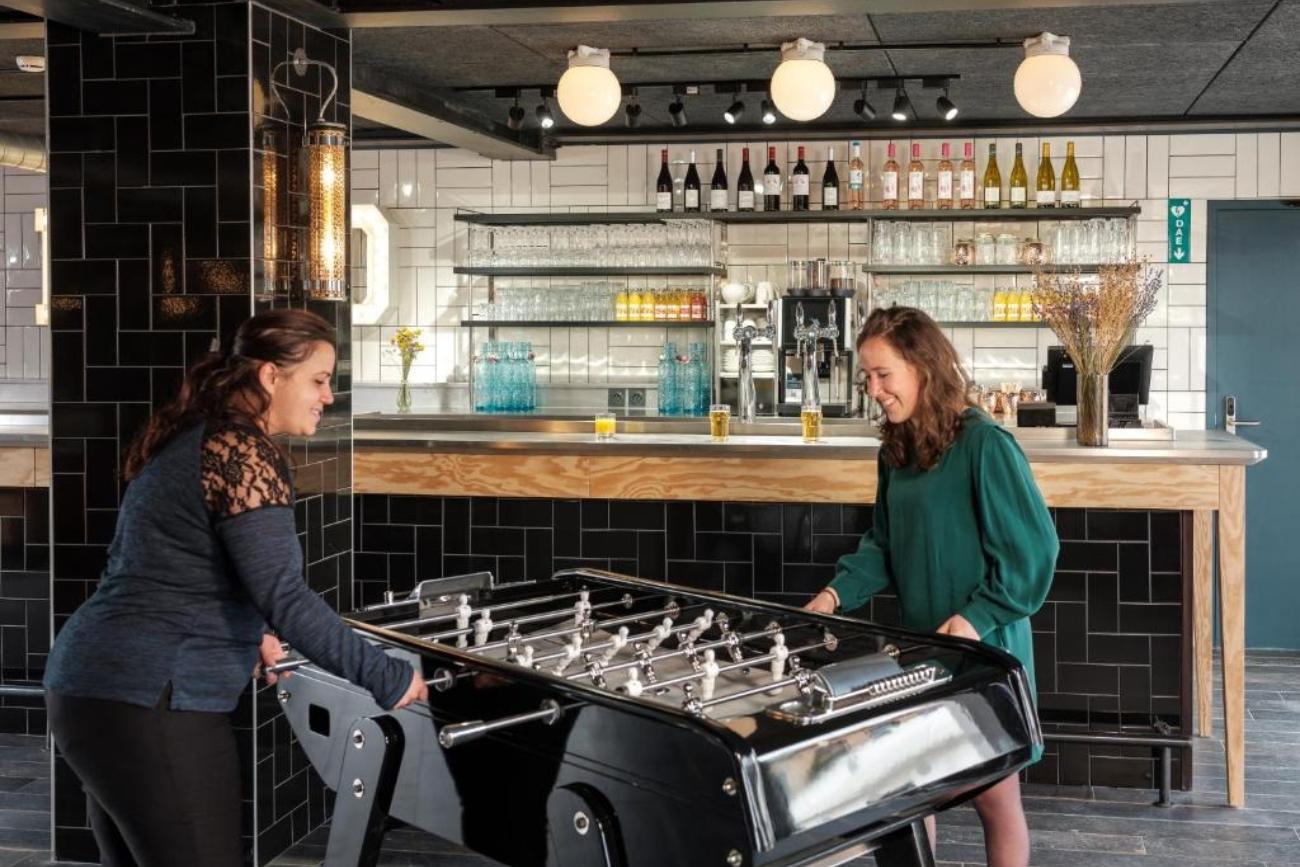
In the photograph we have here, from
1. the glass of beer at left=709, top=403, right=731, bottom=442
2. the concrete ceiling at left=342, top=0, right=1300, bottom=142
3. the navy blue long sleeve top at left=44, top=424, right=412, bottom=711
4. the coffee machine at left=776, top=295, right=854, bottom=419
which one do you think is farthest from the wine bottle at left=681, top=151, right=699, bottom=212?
the navy blue long sleeve top at left=44, top=424, right=412, bottom=711

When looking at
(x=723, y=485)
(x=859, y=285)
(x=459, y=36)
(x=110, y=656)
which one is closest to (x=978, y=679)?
(x=110, y=656)

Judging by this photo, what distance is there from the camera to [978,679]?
8.31ft

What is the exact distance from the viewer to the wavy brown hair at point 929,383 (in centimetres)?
310

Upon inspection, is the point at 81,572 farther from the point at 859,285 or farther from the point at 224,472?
the point at 859,285

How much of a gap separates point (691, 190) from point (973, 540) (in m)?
5.19

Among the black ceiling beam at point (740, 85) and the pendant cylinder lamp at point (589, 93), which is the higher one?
the black ceiling beam at point (740, 85)

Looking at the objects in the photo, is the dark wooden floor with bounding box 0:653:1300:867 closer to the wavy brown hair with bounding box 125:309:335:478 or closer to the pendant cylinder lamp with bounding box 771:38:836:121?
the wavy brown hair with bounding box 125:309:335:478

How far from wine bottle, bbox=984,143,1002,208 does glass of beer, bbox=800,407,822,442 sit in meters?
2.76

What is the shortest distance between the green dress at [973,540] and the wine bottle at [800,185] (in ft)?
15.9

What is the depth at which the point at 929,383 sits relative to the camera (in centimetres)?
311

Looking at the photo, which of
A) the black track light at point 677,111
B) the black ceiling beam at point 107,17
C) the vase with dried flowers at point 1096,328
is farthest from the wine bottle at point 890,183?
the black ceiling beam at point 107,17

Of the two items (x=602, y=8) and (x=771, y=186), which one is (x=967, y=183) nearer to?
(x=771, y=186)

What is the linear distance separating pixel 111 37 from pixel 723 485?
2432 millimetres

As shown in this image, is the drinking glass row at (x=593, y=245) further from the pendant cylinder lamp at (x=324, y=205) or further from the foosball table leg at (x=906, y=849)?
the foosball table leg at (x=906, y=849)
